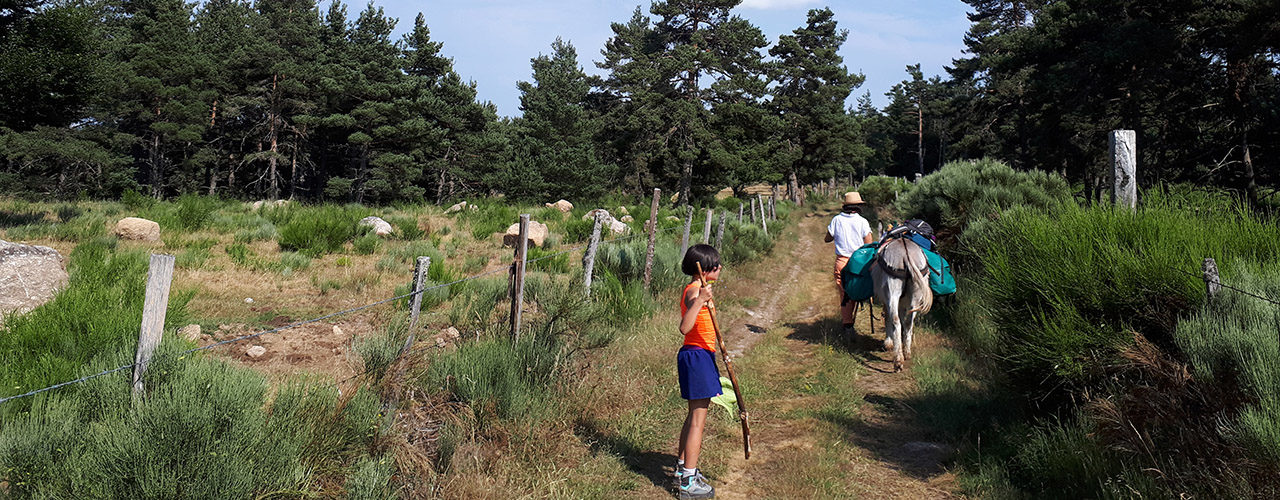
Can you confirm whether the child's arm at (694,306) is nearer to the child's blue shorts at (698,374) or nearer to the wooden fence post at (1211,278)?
the child's blue shorts at (698,374)

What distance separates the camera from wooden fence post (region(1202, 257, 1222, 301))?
3.50 metres

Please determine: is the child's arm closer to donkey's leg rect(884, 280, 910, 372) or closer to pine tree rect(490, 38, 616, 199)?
donkey's leg rect(884, 280, 910, 372)

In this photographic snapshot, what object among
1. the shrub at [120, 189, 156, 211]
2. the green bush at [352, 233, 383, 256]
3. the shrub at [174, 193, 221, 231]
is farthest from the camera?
the shrub at [120, 189, 156, 211]

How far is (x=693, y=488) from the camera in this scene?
13.5 ft

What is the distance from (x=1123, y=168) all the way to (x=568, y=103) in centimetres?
3388

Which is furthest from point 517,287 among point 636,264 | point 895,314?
point 636,264

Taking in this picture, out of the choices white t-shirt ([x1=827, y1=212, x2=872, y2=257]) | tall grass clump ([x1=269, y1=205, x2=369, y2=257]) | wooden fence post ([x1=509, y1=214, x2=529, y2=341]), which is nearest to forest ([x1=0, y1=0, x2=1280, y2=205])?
tall grass clump ([x1=269, y1=205, x2=369, y2=257])

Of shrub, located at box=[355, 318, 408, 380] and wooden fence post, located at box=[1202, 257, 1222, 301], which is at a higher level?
wooden fence post, located at box=[1202, 257, 1222, 301]

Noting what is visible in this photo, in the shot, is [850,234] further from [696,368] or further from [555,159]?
[555,159]

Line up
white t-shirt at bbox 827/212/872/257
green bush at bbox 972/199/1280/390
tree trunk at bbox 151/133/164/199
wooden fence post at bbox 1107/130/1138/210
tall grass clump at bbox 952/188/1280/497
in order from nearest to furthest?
tall grass clump at bbox 952/188/1280/497 → green bush at bbox 972/199/1280/390 → wooden fence post at bbox 1107/130/1138/210 → white t-shirt at bbox 827/212/872/257 → tree trunk at bbox 151/133/164/199

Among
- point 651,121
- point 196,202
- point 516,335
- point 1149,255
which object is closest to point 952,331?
point 1149,255

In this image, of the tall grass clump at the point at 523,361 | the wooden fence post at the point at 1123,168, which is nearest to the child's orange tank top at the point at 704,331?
the tall grass clump at the point at 523,361

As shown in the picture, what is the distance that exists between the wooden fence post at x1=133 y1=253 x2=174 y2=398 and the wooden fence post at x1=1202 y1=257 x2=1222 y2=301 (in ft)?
17.4

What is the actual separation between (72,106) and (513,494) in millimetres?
20128
